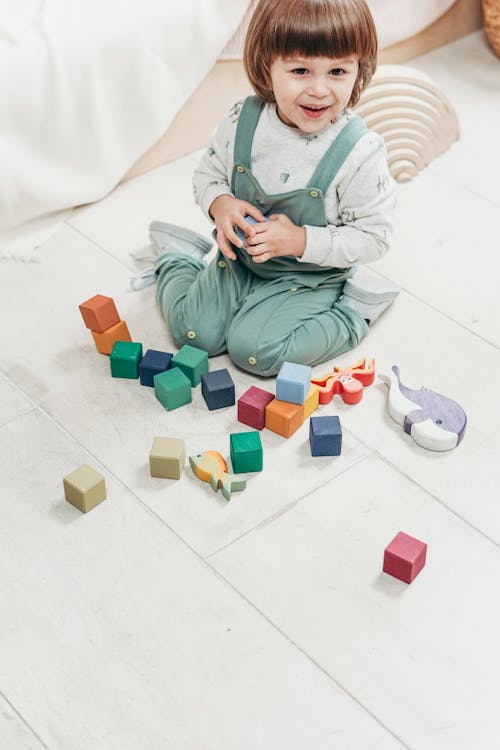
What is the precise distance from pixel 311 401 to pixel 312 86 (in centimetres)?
45

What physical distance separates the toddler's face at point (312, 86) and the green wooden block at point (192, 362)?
374 millimetres

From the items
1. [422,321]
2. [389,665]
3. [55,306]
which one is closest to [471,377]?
[422,321]

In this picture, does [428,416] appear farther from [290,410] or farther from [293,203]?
→ [293,203]

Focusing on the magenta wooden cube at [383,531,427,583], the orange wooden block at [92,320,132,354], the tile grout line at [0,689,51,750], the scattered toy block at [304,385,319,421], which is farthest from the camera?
the orange wooden block at [92,320,132,354]

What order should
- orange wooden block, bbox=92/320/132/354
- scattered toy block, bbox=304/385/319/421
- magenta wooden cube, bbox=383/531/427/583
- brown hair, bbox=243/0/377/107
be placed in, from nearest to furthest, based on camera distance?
magenta wooden cube, bbox=383/531/427/583 < brown hair, bbox=243/0/377/107 < scattered toy block, bbox=304/385/319/421 < orange wooden block, bbox=92/320/132/354

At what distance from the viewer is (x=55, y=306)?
5.74 feet

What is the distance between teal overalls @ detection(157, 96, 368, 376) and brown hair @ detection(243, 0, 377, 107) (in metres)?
0.13

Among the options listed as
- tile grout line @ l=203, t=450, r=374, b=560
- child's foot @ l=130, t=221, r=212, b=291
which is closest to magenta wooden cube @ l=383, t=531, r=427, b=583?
tile grout line @ l=203, t=450, r=374, b=560

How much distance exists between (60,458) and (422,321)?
649 millimetres

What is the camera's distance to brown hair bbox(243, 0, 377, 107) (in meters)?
1.40

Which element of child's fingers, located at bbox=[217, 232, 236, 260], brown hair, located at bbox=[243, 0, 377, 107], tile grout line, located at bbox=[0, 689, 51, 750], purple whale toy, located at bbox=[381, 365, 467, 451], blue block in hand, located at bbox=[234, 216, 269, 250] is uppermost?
brown hair, located at bbox=[243, 0, 377, 107]

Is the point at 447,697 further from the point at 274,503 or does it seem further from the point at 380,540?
the point at 274,503

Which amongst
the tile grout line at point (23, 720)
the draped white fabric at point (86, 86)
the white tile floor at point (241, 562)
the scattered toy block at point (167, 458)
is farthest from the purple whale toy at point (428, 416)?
the draped white fabric at point (86, 86)

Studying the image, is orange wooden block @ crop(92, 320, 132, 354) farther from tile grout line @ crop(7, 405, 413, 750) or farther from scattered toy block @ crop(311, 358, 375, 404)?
scattered toy block @ crop(311, 358, 375, 404)
